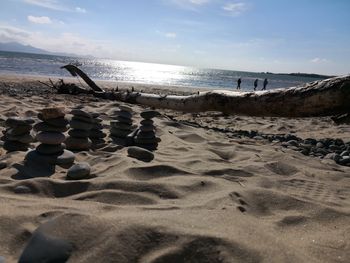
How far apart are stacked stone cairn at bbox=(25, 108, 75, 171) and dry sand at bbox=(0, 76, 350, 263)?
0.16m

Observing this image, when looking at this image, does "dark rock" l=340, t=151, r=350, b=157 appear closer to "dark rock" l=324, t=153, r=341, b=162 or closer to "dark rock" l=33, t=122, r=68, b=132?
"dark rock" l=324, t=153, r=341, b=162

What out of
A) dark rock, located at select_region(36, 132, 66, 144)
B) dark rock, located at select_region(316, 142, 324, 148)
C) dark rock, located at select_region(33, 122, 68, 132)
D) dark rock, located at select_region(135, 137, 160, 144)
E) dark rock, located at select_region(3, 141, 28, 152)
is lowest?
dark rock, located at select_region(316, 142, 324, 148)

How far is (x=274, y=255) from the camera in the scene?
181cm

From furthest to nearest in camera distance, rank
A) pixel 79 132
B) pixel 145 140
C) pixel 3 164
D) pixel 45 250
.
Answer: pixel 145 140 < pixel 79 132 < pixel 3 164 < pixel 45 250

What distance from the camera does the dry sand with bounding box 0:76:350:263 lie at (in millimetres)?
1848

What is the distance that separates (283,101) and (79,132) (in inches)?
111

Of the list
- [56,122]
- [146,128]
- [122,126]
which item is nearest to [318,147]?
[146,128]

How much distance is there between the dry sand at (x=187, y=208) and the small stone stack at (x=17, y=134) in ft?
0.44

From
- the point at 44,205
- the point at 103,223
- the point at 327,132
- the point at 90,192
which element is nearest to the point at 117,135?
the point at 90,192

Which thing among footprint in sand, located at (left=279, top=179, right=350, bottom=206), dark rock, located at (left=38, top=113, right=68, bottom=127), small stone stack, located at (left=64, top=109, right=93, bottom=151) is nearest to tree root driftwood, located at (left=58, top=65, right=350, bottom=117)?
footprint in sand, located at (left=279, top=179, right=350, bottom=206)

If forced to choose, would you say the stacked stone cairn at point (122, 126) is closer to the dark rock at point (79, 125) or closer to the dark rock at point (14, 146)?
the dark rock at point (79, 125)

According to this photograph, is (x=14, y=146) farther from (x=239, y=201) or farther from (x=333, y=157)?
(x=333, y=157)

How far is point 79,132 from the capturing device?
418 cm

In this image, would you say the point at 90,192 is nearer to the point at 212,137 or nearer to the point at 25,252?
the point at 25,252
